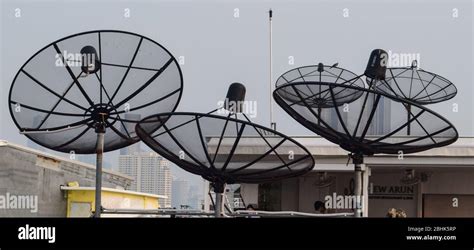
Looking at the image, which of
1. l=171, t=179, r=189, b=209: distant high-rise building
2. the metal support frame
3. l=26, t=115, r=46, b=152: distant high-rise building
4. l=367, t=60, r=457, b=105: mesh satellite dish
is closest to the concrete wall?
l=26, t=115, r=46, b=152: distant high-rise building

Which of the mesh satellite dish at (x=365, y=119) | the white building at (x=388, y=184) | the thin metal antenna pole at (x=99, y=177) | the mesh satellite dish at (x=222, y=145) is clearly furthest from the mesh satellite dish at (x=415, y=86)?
the thin metal antenna pole at (x=99, y=177)

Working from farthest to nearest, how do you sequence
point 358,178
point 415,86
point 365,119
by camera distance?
point 415,86 → point 365,119 → point 358,178

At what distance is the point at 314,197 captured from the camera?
10.3 meters

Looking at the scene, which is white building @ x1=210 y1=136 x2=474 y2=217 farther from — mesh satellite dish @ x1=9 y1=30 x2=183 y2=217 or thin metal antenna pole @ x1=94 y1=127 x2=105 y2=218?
thin metal antenna pole @ x1=94 y1=127 x2=105 y2=218

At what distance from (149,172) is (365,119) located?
2.10 metres

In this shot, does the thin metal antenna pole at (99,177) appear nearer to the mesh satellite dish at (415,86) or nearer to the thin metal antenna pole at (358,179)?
the thin metal antenna pole at (358,179)

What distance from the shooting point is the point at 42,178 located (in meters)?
7.17

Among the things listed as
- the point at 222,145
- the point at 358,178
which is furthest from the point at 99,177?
the point at 358,178

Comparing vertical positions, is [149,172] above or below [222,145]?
below

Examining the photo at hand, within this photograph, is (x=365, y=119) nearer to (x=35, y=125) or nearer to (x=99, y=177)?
(x=99, y=177)

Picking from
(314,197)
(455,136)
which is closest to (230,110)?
(455,136)

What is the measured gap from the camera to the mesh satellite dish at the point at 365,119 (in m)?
6.27
